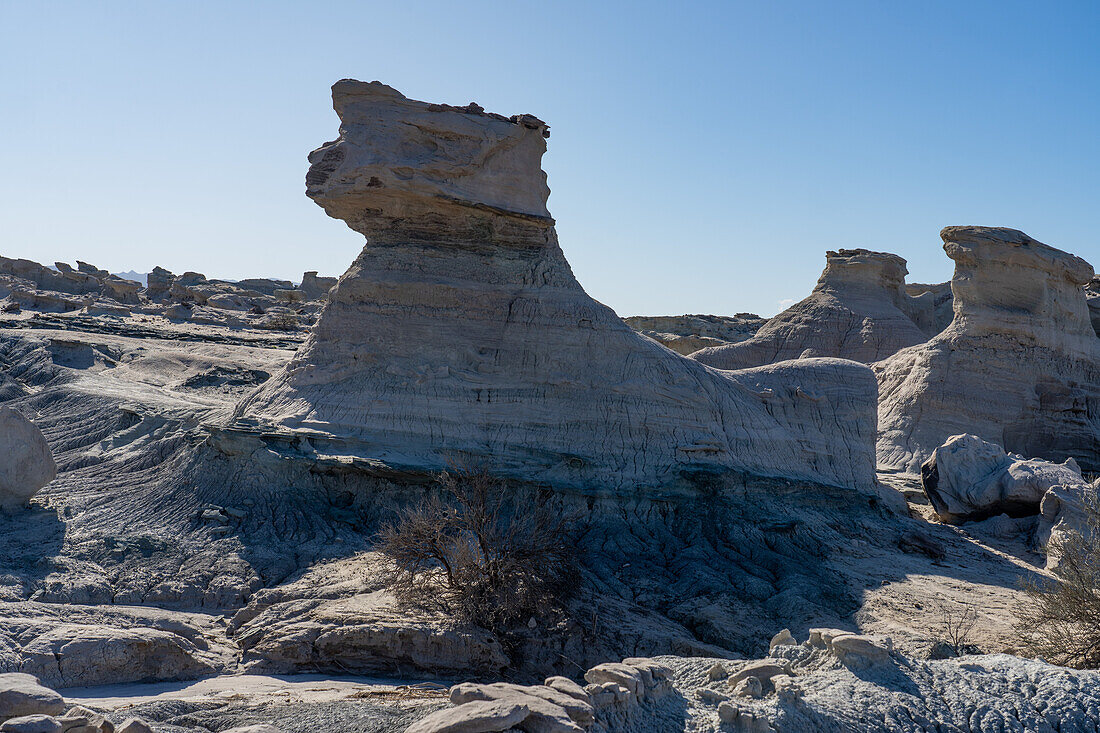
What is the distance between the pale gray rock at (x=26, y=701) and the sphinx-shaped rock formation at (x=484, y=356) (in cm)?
688

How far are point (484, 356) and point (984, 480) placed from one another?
885 cm

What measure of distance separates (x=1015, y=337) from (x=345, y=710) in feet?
58.2

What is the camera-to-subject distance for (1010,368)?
1941 centimetres

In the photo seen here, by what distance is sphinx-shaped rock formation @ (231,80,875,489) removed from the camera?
13.2 m

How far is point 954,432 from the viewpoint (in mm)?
19000

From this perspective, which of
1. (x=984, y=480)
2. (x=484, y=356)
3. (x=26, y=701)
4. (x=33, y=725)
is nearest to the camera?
(x=33, y=725)

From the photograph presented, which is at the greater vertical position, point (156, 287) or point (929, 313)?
point (929, 313)

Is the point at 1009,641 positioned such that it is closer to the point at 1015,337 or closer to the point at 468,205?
the point at 468,205

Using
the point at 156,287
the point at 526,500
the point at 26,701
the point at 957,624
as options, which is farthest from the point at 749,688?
the point at 156,287

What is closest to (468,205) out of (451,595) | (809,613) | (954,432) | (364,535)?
(364,535)

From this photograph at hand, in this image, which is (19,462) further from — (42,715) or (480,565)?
(42,715)

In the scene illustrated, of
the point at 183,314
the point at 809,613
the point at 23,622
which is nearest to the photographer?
the point at 23,622

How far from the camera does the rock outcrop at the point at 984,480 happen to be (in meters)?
14.8

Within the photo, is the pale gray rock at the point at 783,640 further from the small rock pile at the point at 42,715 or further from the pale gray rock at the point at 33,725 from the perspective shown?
the pale gray rock at the point at 33,725
